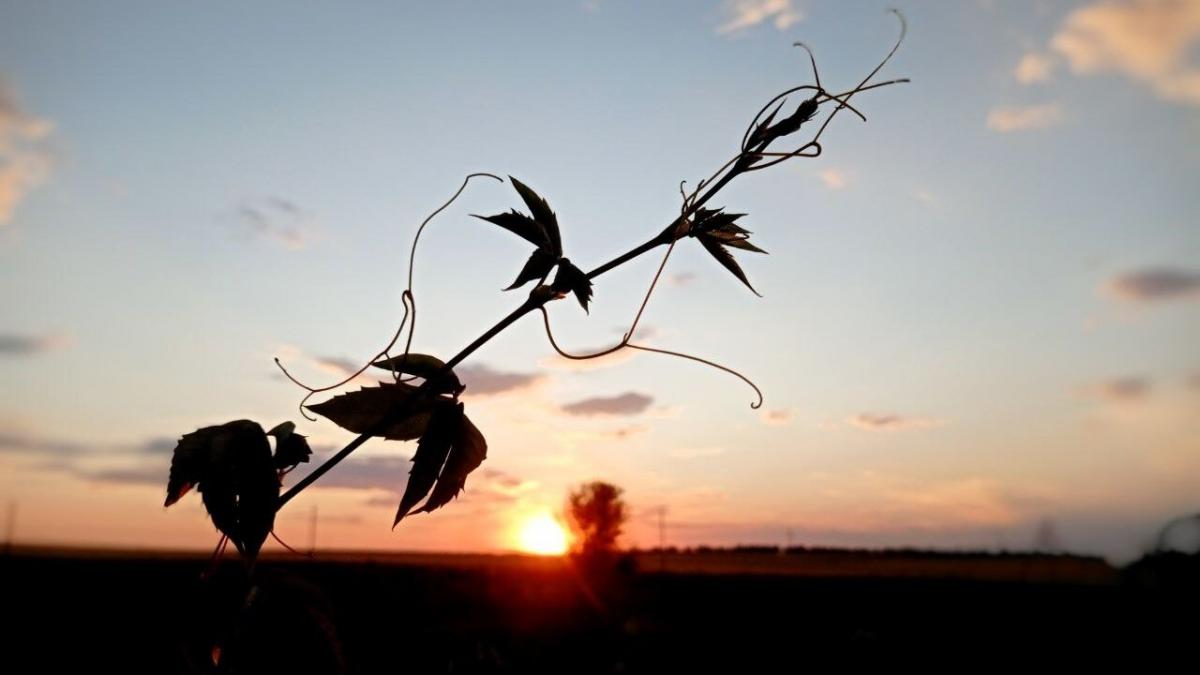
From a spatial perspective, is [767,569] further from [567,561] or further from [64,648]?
[64,648]

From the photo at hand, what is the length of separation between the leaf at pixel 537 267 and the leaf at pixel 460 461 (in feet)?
0.38

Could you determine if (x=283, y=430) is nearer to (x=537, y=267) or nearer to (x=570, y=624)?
(x=537, y=267)

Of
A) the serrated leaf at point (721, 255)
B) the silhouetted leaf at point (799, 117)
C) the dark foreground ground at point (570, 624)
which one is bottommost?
the dark foreground ground at point (570, 624)

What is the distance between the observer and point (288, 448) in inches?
33.0

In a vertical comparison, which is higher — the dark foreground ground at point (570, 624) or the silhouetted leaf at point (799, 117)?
the silhouetted leaf at point (799, 117)

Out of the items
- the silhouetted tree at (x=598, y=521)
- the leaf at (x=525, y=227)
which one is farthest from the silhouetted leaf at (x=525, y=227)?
the silhouetted tree at (x=598, y=521)

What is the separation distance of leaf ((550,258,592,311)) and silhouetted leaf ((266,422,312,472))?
24 cm

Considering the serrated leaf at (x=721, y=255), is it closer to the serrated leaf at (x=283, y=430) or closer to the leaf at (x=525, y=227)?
the leaf at (x=525, y=227)

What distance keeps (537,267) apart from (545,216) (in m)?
0.04

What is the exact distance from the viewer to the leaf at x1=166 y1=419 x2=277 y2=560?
0.77 m

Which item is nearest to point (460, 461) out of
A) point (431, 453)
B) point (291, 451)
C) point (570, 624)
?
point (431, 453)

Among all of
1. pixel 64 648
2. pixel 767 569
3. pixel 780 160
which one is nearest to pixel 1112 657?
pixel 64 648

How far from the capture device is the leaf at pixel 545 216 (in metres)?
0.82

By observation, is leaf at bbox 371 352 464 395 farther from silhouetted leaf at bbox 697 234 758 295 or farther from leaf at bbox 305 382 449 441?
silhouetted leaf at bbox 697 234 758 295
